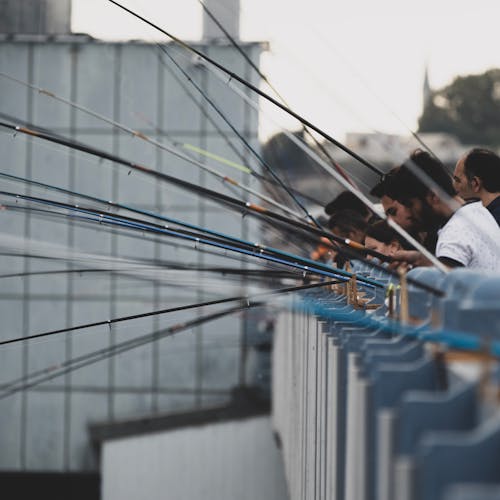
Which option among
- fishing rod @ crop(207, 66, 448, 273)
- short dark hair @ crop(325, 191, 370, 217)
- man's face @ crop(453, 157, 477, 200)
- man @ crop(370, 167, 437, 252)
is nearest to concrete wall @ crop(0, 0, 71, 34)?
short dark hair @ crop(325, 191, 370, 217)

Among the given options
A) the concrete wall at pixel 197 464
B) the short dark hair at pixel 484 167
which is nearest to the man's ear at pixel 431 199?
the short dark hair at pixel 484 167

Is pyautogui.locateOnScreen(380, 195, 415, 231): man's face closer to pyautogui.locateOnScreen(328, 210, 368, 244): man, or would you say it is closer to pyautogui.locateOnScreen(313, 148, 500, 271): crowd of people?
pyautogui.locateOnScreen(313, 148, 500, 271): crowd of people

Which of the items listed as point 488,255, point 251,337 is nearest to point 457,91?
point 251,337

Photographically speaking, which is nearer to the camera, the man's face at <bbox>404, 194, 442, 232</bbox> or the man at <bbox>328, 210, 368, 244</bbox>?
the man's face at <bbox>404, 194, 442, 232</bbox>

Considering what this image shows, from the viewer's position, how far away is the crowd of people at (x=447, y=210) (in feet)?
12.4

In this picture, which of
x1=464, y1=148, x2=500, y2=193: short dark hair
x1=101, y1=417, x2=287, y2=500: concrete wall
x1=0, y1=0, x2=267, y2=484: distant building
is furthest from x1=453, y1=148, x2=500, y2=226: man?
x1=0, y1=0, x2=267, y2=484: distant building

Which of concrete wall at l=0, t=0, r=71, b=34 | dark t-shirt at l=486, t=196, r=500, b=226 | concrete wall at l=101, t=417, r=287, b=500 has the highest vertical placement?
concrete wall at l=0, t=0, r=71, b=34

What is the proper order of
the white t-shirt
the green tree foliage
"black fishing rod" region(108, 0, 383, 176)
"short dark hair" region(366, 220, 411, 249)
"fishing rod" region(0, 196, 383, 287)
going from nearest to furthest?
1. the white t-shirt
2. "fishing rod" region(0, 196, 383, 287)
3. "black fishing rod" region(108, 0, 383, 176)
4. "short dark hair" region(366, 220, 411, 249)
5. the green tree foliage

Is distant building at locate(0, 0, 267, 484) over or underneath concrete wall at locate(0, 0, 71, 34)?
underneath

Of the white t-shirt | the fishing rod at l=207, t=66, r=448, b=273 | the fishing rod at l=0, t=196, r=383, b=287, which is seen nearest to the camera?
the fishing rod at l=207, t=66, r=448, b=273

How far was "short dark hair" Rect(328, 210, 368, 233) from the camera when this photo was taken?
5879mm

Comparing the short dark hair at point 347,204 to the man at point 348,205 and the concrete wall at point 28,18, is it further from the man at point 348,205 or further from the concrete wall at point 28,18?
the concrete wall at point 28,18

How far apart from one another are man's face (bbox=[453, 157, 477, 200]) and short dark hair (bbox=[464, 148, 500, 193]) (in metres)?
0.01

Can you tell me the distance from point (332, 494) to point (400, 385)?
1120 millimetres
